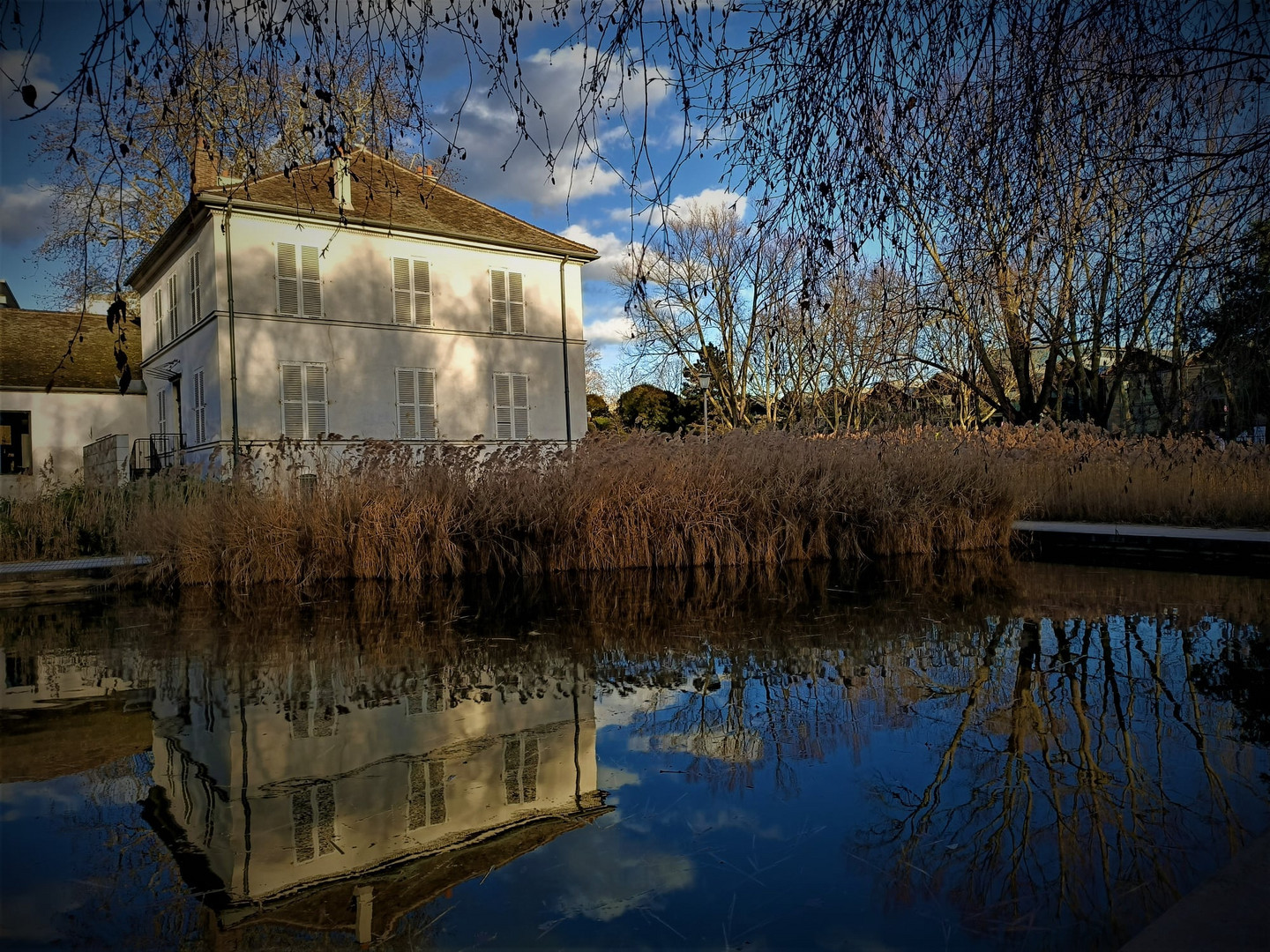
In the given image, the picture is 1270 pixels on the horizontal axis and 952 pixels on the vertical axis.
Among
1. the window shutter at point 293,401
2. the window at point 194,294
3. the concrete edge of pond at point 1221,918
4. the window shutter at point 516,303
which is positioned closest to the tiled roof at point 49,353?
the window at point 194,294

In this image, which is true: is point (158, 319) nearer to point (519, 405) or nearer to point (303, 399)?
point (303, 399)

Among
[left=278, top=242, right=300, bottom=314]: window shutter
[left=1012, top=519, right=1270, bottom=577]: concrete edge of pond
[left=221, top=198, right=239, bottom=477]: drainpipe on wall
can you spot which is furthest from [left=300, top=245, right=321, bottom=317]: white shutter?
[left=1012, top=519, right=1270, bottom=577]: concrete edge of pond

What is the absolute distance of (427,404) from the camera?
1972cm

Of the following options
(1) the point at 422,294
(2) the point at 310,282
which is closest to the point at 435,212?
(1) the point at 422,294

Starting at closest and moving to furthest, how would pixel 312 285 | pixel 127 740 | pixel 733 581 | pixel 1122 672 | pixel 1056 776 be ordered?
pixel 1056 776 → pixel 127 740 → pixel 1122 672 → pixel 733 581 → pixel 312 285

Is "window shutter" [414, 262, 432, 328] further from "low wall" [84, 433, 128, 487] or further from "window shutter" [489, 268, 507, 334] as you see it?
"low wall" [84, 433, 128, 487]

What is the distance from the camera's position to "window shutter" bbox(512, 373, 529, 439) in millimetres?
20828

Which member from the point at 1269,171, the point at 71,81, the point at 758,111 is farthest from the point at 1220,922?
the point at 71,81

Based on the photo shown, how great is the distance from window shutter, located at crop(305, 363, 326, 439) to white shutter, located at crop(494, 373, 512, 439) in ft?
13.1

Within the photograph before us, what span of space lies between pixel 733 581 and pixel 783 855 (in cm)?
573

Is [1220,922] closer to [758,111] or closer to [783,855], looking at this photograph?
[783,855]

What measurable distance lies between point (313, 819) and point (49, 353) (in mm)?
23527

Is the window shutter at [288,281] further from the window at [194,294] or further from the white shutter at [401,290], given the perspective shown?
the white shutter at [401,290]

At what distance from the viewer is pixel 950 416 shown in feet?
99.3
